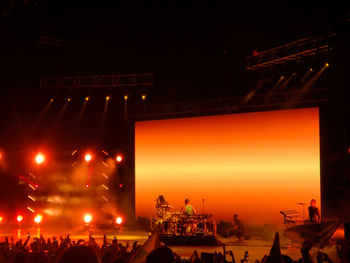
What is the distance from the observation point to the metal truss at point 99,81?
15.5 meters

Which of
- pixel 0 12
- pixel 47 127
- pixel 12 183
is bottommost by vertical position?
pixel 12 183

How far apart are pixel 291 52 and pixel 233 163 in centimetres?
383

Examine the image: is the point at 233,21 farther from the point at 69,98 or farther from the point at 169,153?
the point at 69,98

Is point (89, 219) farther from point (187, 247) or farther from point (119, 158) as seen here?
point (187, 247)

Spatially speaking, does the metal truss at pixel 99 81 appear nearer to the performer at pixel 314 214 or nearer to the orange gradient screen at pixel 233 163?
the orange gradient screen at pixel 233 163

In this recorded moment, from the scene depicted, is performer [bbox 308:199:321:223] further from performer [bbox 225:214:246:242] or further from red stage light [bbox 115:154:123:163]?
red stage light [bbox 115:154:123:163]

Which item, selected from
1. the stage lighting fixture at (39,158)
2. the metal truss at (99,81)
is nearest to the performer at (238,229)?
the metal truss at (99,81)

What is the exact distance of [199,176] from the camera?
15.5m

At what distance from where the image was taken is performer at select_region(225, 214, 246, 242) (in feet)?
45.4

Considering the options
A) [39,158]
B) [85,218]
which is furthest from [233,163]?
[39,158]

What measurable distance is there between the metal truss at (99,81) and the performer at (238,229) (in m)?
4.84

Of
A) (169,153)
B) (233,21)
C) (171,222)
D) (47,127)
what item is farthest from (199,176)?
(47,127)

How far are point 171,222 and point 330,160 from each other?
4.62m

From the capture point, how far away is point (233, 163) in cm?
1498
